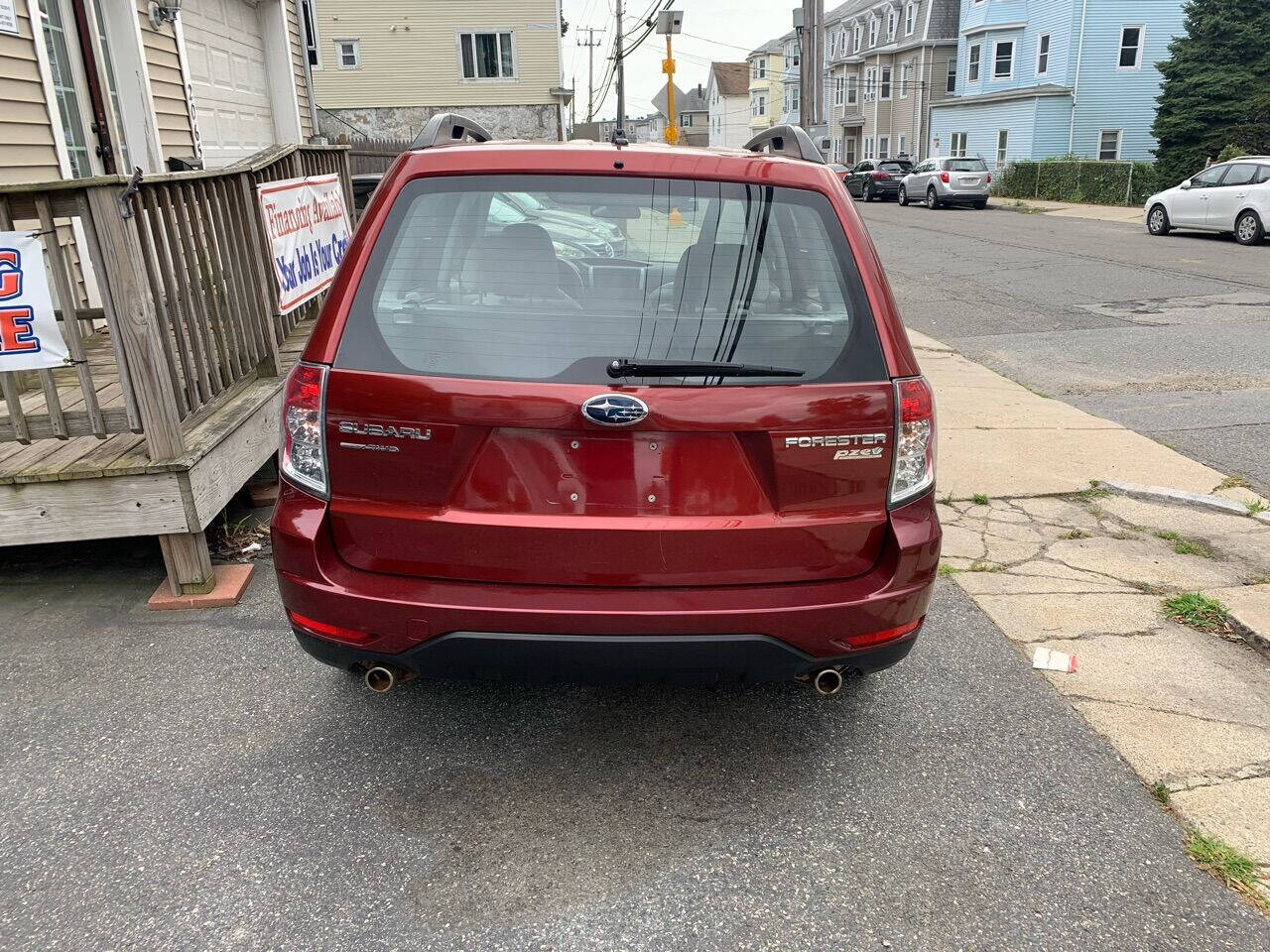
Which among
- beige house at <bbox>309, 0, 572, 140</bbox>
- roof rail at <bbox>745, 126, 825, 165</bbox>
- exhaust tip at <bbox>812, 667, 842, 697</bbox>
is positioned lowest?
exhaust tip at <bbox>812, 667, 842, 697</bbox>

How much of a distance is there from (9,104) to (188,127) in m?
3.30

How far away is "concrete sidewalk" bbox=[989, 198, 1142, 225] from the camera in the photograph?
2597 cm

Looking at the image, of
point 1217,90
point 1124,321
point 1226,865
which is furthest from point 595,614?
point 1217,90

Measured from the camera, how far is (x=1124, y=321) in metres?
10.7

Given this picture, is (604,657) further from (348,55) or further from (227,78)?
(348,55)

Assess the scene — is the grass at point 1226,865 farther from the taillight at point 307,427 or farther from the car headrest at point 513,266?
the taillight at point 307,427

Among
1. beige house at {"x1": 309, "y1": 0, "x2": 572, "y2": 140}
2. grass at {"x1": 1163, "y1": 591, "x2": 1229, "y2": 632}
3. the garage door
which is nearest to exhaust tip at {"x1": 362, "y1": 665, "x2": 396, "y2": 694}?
grass at {"x1": 1163, "y1": 591, "x2": 1229, "y2": 632}

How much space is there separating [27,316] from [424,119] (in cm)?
3087

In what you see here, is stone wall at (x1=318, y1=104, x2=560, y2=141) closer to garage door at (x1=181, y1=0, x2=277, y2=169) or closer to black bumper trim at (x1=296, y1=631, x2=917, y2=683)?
garage door at (x1=181, y1=0, x2=277, y2=169)

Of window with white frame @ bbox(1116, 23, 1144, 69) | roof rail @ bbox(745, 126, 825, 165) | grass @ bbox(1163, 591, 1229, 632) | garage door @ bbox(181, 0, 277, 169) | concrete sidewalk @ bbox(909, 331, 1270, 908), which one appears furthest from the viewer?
window with white frame @ bbox(1116, 23, 1144, 69)

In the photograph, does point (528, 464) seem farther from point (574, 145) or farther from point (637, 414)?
point (574, 145)

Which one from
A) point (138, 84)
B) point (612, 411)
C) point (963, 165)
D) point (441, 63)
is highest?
point (441, 63)

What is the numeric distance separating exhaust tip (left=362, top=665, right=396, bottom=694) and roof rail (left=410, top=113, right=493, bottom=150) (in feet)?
5.18

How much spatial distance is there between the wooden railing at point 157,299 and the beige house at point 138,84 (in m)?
2.17
